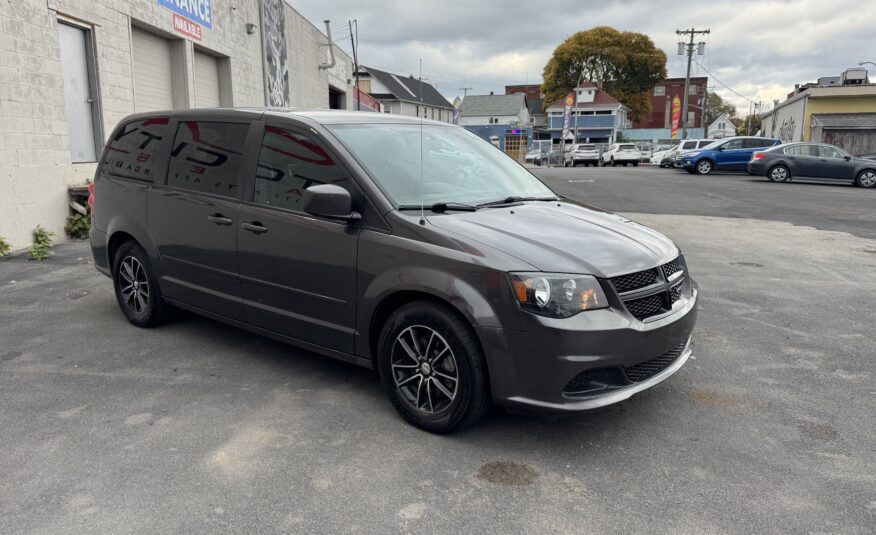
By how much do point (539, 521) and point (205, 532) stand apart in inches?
55.3

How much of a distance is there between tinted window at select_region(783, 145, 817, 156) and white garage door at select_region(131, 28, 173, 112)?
21.1 meters

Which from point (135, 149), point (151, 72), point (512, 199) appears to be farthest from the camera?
point (151, 72)

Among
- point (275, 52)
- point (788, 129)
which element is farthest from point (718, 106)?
point (275, 52)

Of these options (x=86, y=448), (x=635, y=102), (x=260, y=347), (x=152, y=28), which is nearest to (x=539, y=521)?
(x=86, y=448)

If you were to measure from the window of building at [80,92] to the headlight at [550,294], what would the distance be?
913 cm

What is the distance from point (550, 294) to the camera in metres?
3.14

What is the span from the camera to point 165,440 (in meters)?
3.46

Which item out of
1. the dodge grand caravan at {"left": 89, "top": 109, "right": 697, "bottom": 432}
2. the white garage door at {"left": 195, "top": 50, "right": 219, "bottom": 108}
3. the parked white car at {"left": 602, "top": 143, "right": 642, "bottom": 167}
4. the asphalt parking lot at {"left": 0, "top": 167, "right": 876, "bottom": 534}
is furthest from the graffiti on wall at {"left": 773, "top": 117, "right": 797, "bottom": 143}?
the dodge grand caravan at {"left": 89, "top": 109, "right": 697, "bottom": 432}

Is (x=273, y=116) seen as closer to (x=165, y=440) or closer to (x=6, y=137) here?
(x=165, y=440)

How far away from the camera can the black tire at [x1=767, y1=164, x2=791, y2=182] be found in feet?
77.5

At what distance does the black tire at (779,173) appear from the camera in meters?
23.6

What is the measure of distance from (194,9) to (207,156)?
10.9 meters

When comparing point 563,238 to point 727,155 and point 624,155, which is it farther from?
point 624,155

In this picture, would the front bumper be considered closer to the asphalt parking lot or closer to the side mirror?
the asphalt parking lot
